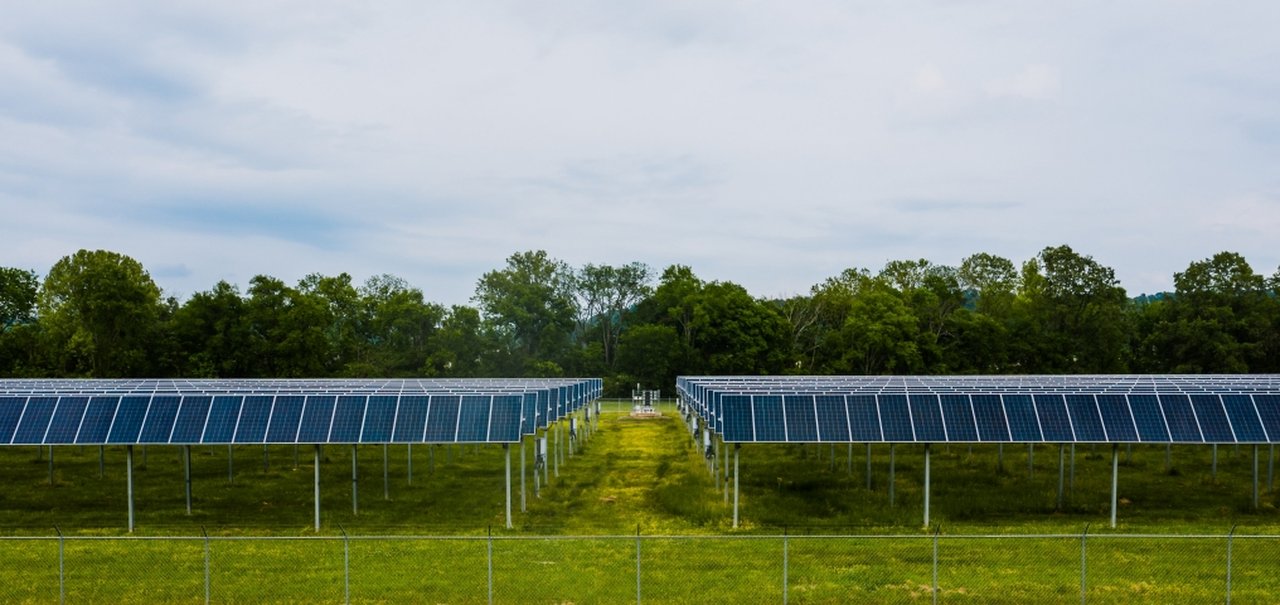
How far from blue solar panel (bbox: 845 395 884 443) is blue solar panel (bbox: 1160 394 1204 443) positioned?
8885mm

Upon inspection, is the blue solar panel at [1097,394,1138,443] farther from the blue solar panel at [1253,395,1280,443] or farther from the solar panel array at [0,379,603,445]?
the solar panel array at [0,379,603,445]

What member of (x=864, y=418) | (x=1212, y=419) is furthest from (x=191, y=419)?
(x=1212, y=419)

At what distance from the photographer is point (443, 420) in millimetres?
31500

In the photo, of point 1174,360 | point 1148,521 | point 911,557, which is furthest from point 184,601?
point 1174,360

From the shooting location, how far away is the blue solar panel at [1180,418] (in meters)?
31.1

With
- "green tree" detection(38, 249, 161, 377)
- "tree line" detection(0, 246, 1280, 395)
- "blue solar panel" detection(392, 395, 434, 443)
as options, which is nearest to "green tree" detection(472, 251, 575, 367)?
"tree line" detection(0, 246, 1280, 395)

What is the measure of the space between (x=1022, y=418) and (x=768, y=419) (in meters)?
7.96

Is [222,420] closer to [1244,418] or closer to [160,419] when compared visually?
[160,419]

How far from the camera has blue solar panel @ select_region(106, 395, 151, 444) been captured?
30.8 meters

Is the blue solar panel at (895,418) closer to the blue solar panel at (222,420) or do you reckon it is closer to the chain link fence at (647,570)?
the chain link fence at (647,570)

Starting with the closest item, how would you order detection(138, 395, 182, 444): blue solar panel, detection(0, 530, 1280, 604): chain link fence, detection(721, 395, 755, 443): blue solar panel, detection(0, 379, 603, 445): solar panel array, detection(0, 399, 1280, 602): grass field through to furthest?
detection(0, 530, 1280, 604): chain link fence < detection(0, 399, 1280, 602): grass field < detection(138, 395, 182, 444): blue solar panel < detection(0, 379, 603, 445): solar panel array < detection(721, 395, 755, 443): blue solar panel

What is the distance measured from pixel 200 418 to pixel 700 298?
71.4 meters

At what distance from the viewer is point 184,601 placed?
69.2 ft

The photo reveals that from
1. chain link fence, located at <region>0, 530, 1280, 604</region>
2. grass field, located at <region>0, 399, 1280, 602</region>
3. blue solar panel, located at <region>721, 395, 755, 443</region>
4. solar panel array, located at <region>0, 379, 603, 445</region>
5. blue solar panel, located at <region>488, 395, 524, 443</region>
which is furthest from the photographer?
blue solar panel, located at <region>721, 395, 755, 443</region>
